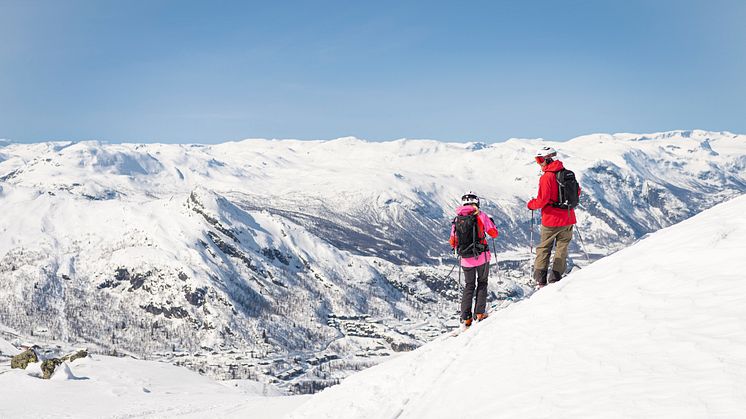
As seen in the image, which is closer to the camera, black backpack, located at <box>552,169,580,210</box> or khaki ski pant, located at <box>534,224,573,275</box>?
black backpack, located at <box>552,169,580,210</box>

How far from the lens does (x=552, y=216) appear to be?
20.7m

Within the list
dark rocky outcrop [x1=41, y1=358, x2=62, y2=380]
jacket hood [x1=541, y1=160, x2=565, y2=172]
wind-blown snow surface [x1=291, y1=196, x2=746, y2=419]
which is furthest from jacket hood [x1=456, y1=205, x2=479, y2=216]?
dark rocky outcrop [x1=41, y1=358, x2=62, y2=380]

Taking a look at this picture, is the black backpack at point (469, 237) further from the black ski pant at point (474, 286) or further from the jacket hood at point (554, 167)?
the jacket hood at point (554, 167)

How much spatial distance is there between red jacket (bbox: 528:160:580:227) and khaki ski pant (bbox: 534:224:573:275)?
0.27 metres

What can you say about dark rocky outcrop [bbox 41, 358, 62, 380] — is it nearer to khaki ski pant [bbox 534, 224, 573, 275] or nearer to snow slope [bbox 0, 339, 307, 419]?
snow slope [bbox 0, 339, 307, 419]

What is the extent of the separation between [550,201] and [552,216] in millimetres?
662

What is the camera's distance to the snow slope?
43.1m

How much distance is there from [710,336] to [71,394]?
65.0 m

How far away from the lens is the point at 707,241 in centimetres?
1666

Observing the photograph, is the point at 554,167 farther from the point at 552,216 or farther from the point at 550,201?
the point at 552,216

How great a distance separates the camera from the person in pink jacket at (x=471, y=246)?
20.5m

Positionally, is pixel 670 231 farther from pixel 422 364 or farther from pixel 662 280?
pixel 422 364

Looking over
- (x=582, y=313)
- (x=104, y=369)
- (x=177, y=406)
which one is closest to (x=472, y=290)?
(x=582, y=313)

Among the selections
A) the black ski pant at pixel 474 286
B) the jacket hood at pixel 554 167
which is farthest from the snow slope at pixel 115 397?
the jacket hood at pixel 554 167
